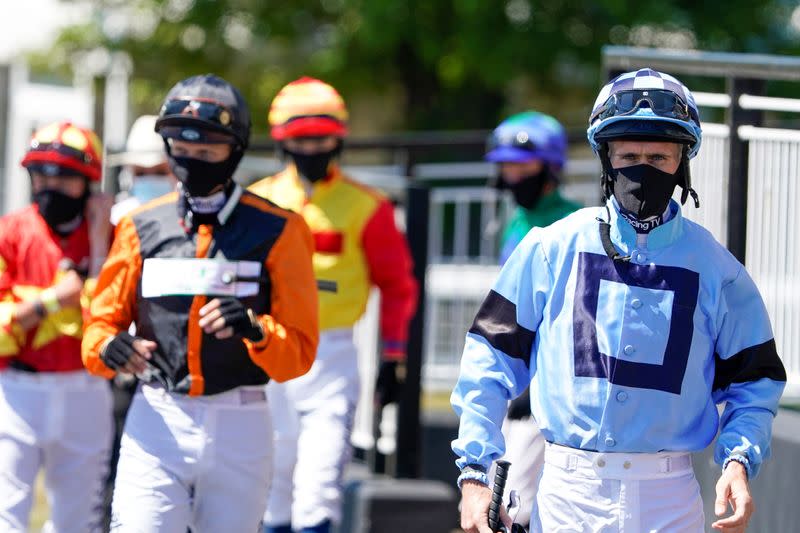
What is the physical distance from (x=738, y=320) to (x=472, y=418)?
795 mm

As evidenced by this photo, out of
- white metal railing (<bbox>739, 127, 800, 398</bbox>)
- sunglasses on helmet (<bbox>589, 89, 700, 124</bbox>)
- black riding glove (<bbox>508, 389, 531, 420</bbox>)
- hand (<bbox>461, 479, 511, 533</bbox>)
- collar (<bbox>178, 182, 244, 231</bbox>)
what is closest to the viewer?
hand (<bbox>461, 479, 511, 533</bbox>)

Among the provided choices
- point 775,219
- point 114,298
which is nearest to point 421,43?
point 775,219

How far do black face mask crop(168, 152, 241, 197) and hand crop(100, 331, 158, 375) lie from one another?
0.59m

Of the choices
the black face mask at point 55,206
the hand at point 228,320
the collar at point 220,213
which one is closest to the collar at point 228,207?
the collar at point 220,213

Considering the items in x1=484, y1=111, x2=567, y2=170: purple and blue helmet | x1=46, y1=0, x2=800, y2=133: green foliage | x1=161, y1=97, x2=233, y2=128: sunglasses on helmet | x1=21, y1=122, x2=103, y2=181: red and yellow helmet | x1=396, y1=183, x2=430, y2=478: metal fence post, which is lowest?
x1=396, y1=183, x2=430, y2=478: metal fence post

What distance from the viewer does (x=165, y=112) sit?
17.5 feet

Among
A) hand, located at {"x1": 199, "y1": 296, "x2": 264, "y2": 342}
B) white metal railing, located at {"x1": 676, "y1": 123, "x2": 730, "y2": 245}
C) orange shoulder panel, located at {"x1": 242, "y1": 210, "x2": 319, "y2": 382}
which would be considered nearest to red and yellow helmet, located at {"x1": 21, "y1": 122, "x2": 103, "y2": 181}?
orange shoulder panel, located at {"x1": 242, "y1": 210, "x2": 319, "y2": 382}

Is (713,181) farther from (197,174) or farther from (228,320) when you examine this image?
(228,320)

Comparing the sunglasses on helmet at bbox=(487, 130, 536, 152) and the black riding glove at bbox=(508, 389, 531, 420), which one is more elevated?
the sunglasses on helmet at bbox=(487, 130, 536, 152)

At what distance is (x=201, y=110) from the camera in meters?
5.29

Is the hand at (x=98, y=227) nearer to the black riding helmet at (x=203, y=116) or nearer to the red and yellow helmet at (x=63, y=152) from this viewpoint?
the red and yellow helmet at (x=63, y=152)

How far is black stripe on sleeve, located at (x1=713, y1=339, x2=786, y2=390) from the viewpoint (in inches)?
161

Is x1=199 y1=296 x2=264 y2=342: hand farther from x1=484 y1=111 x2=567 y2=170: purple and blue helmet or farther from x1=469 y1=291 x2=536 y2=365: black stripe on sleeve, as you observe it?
x1=484 y1=111 x2=567 y2=170: purple and blue helmet

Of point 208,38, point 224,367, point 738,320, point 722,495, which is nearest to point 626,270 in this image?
point 738,320
